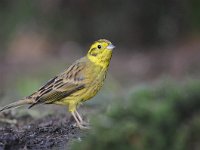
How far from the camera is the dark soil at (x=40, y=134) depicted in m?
7.99

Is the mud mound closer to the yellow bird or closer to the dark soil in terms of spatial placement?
the dark soil

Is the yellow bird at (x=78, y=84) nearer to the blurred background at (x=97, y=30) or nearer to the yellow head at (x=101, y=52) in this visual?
the yellow head at (x=101, y=52)

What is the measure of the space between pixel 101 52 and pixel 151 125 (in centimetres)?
406

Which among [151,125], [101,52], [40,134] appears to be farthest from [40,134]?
[151,125]

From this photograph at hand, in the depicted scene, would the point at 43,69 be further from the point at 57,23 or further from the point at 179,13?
the point at 179,13

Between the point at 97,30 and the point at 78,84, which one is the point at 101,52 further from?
the point at 97,30

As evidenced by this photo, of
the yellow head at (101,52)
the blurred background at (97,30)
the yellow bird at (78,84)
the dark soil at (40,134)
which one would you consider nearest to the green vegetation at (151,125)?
the dark soil at (40,134)

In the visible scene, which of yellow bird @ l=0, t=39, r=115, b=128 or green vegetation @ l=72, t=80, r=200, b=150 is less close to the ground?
yellow bird @ l=0, t=39, r=115, b=128

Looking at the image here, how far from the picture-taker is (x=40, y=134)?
8688 millimetres

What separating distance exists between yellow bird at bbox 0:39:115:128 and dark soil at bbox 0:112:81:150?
11.0 inches

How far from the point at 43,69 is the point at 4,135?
31.8ft

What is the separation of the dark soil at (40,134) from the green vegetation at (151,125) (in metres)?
1.52

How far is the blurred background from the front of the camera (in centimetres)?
2002

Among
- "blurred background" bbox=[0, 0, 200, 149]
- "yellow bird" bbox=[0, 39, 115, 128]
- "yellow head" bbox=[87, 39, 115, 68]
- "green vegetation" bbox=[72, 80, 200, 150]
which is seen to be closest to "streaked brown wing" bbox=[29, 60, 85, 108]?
"yellow bird" bbox=[0, 39, 115, 128]
